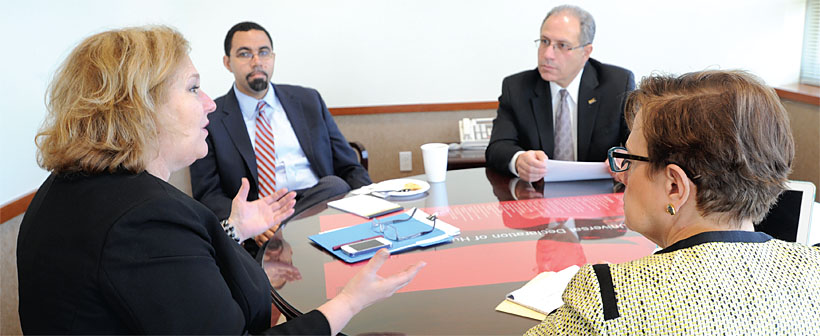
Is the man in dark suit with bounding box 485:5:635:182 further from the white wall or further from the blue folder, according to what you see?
the white wall

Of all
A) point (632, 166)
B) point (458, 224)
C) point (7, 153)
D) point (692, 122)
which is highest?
point (692, 122)

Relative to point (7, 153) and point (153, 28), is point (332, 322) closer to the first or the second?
point (153, 28)

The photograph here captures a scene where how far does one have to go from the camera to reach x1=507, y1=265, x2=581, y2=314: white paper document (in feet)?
4.47

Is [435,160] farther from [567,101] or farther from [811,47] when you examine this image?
[811,47]

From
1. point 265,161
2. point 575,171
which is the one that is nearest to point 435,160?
point 575,171

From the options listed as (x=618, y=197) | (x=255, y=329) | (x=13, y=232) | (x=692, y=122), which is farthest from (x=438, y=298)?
(x=13, y=232)

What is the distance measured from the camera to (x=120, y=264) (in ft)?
3.56

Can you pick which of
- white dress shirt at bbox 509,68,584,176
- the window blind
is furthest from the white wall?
white dress shirt at bbox 509,68,584,176

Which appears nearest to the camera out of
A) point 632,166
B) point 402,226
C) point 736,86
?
point 736,86

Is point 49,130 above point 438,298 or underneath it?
above

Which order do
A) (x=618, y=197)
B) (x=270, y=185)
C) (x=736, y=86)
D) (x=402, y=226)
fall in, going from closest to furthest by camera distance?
(x=736, y=86)
(x=402, y=226)
(x=618, y=197)
(x=270, y=185)

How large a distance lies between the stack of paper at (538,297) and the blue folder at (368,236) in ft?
1.22

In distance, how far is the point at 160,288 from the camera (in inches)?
43.4

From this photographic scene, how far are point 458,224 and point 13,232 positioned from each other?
1626 millimetres
